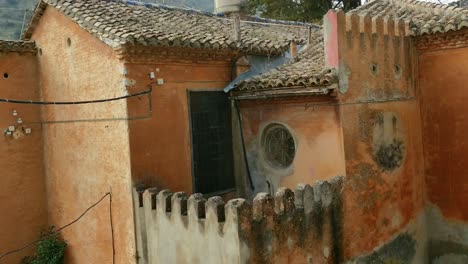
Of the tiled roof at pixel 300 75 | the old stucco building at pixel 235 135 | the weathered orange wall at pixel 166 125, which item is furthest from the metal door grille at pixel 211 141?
the tiled roof at pixel 300 75

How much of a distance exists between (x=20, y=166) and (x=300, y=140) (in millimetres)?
6518

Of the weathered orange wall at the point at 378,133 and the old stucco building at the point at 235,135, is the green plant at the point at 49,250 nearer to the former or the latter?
the old stucco building at the point at 235,135

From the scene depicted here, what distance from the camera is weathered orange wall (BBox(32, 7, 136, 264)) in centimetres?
848

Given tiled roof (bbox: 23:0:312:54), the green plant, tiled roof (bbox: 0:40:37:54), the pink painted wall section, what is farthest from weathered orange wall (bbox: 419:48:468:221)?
tiled roof (bbox: 0:40:37:54)

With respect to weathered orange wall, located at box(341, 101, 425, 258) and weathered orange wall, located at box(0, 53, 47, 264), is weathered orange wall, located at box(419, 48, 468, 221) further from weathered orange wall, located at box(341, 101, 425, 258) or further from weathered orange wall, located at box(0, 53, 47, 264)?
weathered orange wall, located at box(0, 53, 47, 264)

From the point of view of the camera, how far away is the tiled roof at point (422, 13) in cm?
880

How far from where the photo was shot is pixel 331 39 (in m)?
8.00

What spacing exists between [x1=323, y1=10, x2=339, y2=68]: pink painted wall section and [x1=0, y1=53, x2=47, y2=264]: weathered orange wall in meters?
6.94

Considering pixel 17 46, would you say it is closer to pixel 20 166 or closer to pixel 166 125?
pixel 20 166

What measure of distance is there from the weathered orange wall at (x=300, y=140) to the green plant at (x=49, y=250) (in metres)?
4.71

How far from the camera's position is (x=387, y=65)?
8.97 meters

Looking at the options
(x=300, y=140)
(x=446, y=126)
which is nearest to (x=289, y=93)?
(x=300, y=140)

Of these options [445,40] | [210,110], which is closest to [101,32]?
[210,110]

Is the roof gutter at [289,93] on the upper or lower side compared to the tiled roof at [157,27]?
lower
